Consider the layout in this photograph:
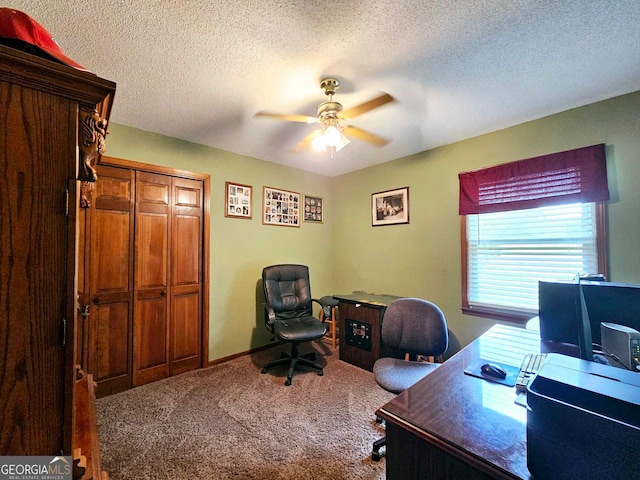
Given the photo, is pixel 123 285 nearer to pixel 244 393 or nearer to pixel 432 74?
pixel 244 393

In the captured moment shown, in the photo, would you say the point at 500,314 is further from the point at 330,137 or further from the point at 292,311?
the point at 330,137

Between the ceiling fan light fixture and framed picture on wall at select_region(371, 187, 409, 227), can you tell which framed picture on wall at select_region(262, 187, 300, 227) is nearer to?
framed picture on wall at select_region(371, 187, 409, 227)

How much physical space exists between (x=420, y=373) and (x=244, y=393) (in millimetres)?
1587

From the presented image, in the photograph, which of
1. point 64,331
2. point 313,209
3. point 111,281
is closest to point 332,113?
point 64,331

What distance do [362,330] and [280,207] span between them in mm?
1941

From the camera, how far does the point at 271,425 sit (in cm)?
194

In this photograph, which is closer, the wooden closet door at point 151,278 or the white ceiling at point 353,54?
the white ceiling at point 353,54

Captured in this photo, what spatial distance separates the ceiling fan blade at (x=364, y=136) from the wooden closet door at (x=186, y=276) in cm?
176

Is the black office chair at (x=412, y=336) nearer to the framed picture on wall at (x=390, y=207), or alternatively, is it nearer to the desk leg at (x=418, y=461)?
the desk leg at (x=418, y=461)

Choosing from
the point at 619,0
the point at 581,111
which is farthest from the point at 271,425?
the point at 581,111

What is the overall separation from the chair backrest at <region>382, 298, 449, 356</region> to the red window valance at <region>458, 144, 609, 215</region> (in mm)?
1397

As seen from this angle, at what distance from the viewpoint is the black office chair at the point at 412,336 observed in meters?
1.83

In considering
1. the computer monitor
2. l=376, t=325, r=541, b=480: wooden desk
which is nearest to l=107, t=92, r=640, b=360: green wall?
the computer monitor

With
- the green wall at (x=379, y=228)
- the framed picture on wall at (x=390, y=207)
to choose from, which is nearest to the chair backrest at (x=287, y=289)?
the green wall at (x=379, y=228)
